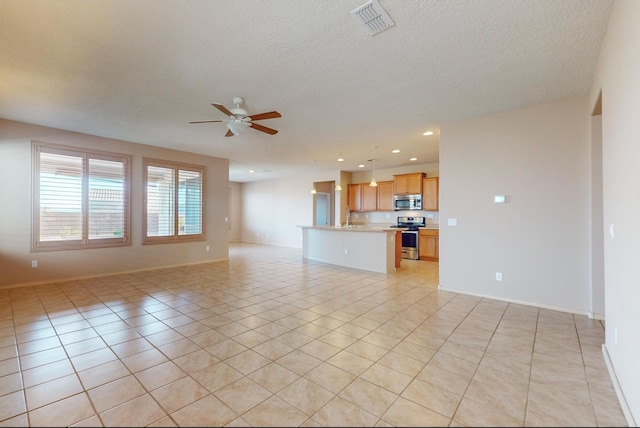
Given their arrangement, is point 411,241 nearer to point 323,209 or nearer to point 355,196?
point 355,196

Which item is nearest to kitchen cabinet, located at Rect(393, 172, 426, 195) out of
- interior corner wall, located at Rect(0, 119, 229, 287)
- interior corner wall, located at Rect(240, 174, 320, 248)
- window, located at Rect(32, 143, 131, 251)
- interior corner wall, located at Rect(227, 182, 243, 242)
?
interior corner wall, located at Rect(240, 174, 320, 248)

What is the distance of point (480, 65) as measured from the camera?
2.82 meters

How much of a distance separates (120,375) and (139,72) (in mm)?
2886

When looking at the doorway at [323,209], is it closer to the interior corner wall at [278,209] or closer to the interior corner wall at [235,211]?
the interior corner wall at [278,209]

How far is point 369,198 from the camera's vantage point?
29.5 feet

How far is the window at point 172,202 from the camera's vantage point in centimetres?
605

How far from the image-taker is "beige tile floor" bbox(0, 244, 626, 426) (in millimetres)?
1729

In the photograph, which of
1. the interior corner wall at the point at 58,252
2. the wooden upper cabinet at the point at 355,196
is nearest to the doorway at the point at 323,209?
the wooden upper cabinet at the point at 355,196

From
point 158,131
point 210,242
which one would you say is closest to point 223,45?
point 158,131

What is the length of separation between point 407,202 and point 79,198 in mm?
7565

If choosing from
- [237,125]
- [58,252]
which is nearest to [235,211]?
[58,252]

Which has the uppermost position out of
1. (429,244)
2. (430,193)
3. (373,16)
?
(373,16)

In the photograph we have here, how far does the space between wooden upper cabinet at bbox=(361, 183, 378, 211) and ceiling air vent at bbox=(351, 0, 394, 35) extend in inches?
267

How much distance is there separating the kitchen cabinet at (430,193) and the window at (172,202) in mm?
5920
